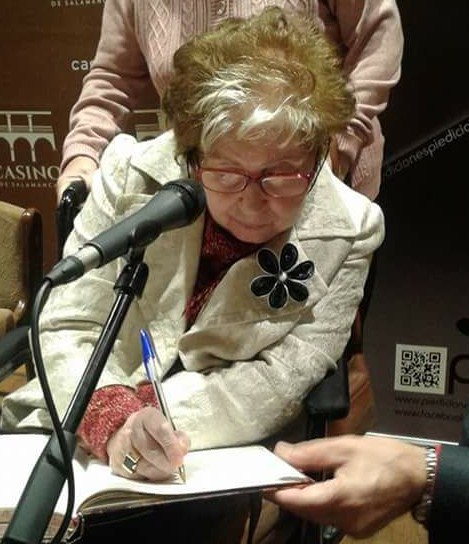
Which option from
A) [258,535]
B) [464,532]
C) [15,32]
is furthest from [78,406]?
[15,32]

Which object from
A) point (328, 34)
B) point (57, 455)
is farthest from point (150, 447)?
point (328, 34)

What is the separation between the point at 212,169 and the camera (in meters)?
1.41

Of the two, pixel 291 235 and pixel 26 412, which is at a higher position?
pixel 291 235

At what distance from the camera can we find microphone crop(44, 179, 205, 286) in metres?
0.93

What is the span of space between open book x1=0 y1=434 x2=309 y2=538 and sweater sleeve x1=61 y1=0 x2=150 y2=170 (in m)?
0.97

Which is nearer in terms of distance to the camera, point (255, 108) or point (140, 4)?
point (255, 108)

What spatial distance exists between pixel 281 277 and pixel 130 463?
1.57 feet

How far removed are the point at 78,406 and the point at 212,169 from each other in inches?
22.3

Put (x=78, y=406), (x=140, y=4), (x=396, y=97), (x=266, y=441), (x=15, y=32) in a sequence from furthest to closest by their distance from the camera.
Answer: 1. (x=15, y=32)
2. (x=396, y=97)
3. (x=140, y=4)
4. (x=266, y=441)
5. (x=78, y=406)

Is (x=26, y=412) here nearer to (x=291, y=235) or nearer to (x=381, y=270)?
(x=291, y=235)

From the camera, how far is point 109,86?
217 cm

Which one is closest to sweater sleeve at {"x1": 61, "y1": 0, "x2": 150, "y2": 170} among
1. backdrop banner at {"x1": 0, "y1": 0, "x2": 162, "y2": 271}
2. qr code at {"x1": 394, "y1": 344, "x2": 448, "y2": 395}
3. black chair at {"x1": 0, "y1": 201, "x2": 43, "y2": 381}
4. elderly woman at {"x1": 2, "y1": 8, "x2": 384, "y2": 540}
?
black chair at {"x1": 0, "y1": 201, "x2": 43, "y2": 381}

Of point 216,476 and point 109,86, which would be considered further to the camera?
point 109,86

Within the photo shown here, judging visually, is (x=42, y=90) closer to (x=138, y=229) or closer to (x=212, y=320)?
(x=212, y=320)
